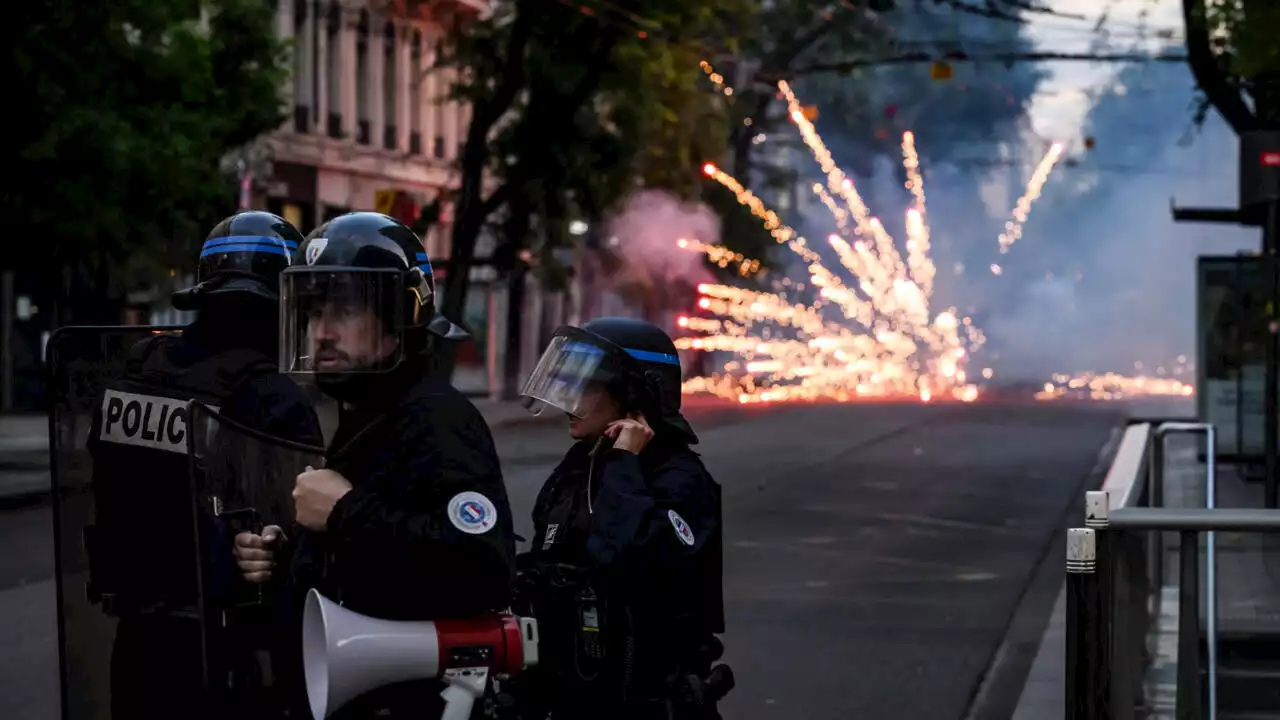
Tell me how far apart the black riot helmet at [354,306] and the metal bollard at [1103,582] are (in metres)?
1.69

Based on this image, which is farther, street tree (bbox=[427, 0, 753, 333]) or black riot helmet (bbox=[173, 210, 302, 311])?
street tree (bbox=[427, 0, 753, 333])

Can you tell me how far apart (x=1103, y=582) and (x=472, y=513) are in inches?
76.5

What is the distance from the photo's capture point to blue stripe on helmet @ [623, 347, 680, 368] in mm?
4781

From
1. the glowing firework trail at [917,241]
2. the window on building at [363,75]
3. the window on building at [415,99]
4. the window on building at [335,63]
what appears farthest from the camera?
the glowing firework trail at [917,241]

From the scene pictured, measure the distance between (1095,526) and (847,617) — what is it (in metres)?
7.76

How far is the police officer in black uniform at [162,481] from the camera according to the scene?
14.6ft

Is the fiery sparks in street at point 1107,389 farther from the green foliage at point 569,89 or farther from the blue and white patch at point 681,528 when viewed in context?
the blue and white patch at point 681,528

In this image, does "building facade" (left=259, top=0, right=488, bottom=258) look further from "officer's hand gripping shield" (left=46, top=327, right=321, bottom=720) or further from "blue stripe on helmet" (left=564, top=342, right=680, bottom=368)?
"officer's hand gripping shield" (left=46, top=327, right=321, bottom=720)

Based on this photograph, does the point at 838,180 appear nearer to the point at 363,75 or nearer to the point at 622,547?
the point at 363,75

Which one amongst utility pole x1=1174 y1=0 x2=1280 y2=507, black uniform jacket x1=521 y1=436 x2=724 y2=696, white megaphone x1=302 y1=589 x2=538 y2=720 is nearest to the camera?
white megaphone x1=302 y1=589 x2=538 y2=720

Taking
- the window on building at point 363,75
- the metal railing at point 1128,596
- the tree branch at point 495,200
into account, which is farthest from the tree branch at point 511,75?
the metal railing at point 1128,596

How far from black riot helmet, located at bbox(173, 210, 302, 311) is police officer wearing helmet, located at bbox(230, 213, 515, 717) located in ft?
2.43

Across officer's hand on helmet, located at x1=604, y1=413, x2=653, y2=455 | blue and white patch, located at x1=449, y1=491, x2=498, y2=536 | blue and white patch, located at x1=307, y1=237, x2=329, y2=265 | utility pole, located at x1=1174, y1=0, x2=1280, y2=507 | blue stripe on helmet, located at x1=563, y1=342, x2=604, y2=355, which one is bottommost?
blue and white patch, located at x1=449, y1=491, x2=498, y2=536

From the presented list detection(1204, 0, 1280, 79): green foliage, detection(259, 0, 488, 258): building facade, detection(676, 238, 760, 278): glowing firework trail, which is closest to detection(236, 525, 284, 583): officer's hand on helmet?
detection(1204, 0, 1280, 79): green foliage
